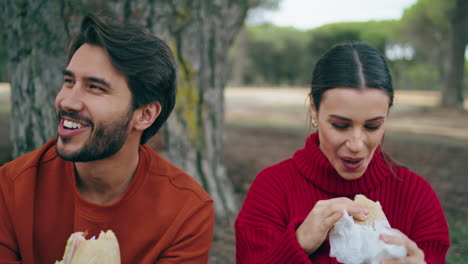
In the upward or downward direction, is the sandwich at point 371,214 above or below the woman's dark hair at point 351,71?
below

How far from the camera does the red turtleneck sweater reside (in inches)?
88.7

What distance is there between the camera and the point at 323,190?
2.38m

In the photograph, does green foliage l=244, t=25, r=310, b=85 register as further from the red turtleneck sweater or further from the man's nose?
the man's nose

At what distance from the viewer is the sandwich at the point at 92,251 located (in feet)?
5.83

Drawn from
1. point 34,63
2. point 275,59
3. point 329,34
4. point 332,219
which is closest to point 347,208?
point 332,219

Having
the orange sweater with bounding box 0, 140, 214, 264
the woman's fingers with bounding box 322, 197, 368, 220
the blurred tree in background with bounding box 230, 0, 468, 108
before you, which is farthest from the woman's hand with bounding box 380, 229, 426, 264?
the blurred tree in background with bounding box 230, 0, 468, 108

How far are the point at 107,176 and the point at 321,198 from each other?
1.19m

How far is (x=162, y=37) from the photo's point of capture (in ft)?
12.3

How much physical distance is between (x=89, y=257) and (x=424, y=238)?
5.52ft

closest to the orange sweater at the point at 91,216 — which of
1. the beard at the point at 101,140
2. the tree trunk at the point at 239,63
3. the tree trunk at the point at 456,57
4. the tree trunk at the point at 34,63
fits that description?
the beard at the point at 101,140

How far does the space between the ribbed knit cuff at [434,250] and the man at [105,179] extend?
1144mm

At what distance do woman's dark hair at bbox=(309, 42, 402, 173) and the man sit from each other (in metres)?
0.87

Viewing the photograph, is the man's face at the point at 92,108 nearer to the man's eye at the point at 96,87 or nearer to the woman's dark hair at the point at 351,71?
the man's eye at the point at 96,87

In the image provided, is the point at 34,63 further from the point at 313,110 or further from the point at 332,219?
the point at 332,219
